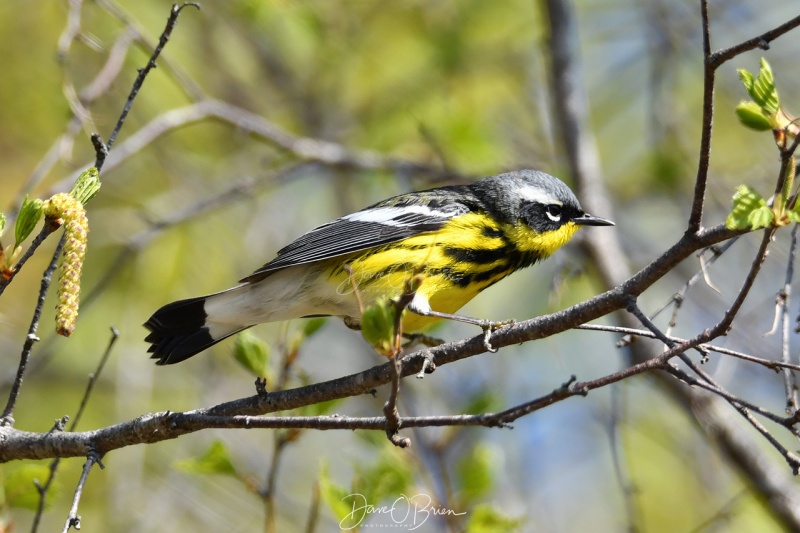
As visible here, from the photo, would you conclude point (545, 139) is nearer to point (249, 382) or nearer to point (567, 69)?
point (567, 69)

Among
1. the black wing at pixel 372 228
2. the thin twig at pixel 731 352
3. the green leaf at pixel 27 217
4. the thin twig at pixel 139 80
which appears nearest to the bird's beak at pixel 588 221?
the black wing at pixel 372 228

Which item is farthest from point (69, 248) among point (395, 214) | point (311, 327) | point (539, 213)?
point (539, 213)

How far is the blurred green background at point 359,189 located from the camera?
5.20 metres

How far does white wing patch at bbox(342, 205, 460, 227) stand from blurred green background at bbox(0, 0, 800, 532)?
2.79ft

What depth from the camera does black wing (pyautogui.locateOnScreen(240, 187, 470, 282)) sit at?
3.62 meters

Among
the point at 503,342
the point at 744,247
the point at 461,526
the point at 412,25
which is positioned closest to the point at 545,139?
the point at 412,25

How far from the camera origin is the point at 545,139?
696cm

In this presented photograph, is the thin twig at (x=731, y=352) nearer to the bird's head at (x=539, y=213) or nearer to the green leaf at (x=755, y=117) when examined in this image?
the green leaf at (x=755, y=117)

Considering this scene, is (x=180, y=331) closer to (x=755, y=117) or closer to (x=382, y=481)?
(x=382, y=481)

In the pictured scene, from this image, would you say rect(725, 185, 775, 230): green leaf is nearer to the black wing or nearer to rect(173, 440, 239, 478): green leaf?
rect(173, 440, 239, 478): green leaf

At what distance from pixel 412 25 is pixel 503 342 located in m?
5.08

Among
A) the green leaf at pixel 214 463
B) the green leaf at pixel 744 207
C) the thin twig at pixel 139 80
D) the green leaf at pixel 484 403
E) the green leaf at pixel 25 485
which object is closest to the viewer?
the green leaf at pixel 744 207

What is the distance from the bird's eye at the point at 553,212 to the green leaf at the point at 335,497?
1706mm

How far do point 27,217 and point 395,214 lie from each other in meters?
2.26
